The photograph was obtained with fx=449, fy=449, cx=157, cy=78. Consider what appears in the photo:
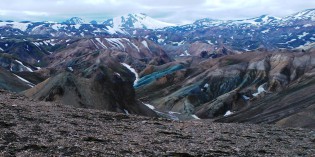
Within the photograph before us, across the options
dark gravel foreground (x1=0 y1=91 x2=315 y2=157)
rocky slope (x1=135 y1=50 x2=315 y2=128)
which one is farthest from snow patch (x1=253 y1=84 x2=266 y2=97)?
dark gravel foreground (x1=0 y1=91 x2=315 y2=157)

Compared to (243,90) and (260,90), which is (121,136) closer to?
(243,90)

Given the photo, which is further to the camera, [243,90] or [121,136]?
[243,90]

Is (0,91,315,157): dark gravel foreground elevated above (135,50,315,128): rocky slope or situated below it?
above

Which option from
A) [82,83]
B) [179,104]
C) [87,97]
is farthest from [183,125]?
[179,104]

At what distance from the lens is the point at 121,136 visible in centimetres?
3550

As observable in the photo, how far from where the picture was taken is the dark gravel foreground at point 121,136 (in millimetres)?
29953

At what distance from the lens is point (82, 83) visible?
326ft

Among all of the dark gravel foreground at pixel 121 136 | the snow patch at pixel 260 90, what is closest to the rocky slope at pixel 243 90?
the snow patch at pixel 260 90

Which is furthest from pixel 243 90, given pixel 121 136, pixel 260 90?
pixel 121 136

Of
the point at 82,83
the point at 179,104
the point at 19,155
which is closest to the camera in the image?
the point at 19,155

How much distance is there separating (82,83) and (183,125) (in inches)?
2281

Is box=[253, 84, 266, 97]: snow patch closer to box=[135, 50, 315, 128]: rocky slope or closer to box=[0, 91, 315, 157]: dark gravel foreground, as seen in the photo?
box=[135, 50, 315, 128]: rocky slope

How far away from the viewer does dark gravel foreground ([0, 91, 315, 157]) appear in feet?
98.3

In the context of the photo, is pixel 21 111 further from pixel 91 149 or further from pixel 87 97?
pixel 87 97
